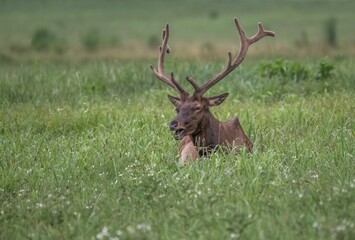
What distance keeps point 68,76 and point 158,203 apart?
7.26m

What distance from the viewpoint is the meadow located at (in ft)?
19.6

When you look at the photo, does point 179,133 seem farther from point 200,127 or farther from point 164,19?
point 164,19

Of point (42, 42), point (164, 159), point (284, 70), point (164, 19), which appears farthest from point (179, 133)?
point (164, 19)

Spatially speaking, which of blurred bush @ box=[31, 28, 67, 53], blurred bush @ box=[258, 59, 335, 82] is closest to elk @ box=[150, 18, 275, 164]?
blurred bush @ box=[258, 59, 335, 82]

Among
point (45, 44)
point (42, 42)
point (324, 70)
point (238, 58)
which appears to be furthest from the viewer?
point (42, 42)

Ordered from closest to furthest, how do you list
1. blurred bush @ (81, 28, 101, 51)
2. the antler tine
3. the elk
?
the elk, the antler tine, blurred bush @ (81, 28, 101, 51)

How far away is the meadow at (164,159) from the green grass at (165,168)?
0.01m

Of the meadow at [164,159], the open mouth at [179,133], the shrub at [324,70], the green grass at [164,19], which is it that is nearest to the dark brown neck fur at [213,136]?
the meadow at [164,159]

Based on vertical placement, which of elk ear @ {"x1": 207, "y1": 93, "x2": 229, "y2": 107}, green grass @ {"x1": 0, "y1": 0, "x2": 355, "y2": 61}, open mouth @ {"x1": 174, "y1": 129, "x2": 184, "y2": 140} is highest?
elk ear @ {"x1": 207, "y1": 93, "x2": 229, "y2": 107}

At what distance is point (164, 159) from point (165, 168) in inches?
20.9

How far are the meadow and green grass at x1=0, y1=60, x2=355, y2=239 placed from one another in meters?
0.01

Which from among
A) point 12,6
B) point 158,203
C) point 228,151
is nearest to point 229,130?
point 228,151

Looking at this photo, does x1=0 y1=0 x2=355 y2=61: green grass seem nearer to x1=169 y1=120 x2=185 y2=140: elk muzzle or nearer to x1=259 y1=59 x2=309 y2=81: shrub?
x1=259 y1=59 x2=309 y2=81: shrub

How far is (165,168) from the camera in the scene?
24.7ft
